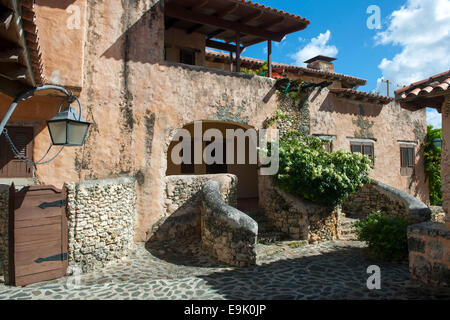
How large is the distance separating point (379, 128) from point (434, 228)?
10.3m

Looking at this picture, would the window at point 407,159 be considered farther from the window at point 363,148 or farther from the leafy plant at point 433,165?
the window at point 363,148

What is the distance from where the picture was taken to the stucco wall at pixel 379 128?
13.7m

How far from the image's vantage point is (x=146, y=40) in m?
10.1

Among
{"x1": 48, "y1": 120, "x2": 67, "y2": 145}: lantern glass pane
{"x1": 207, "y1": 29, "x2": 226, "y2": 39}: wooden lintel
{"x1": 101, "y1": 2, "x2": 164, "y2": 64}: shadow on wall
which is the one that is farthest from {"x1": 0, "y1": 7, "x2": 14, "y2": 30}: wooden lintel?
{"x1": 207, "y1": 29, "x2": 226, "y2": 39}: wooden lintel

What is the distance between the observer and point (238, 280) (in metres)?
7.08

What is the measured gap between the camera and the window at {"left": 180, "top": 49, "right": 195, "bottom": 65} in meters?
13.3

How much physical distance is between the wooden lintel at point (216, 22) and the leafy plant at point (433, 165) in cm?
1051

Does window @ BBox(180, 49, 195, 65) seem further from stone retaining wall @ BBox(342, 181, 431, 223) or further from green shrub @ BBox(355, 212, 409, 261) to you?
green shrub @ BBox(355, 212, 409, 261)

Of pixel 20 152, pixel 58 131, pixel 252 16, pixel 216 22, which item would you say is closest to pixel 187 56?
pixel 216 22

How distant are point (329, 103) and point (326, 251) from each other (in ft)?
22.6

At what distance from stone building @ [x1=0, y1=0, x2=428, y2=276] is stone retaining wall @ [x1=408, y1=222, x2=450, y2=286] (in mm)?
6469

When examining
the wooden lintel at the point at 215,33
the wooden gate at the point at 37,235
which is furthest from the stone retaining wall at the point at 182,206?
the wooden lintel at the point at 215,33
